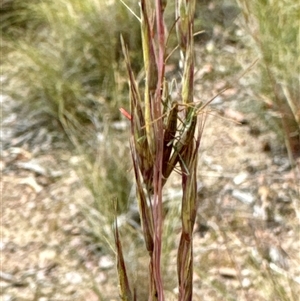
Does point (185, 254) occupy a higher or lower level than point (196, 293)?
higher

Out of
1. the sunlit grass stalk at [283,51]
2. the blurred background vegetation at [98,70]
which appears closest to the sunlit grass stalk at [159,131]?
the blurred background vegetation at [98,70]

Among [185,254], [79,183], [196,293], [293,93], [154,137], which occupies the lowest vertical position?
[196,293]

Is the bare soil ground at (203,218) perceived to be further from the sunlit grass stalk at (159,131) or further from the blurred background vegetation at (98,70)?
the sunlit grass stalk at (159,131)

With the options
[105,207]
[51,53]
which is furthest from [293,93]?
[51,53]

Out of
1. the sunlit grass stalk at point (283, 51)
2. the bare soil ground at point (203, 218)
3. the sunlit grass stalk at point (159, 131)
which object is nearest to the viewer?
the sunlit grass stalk at point (159, 131)

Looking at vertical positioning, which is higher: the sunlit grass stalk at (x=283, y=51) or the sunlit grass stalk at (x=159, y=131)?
the sunlit grass stalk at (x=159, y=131)

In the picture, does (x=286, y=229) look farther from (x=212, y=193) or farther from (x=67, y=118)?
(x=67, y=118)
